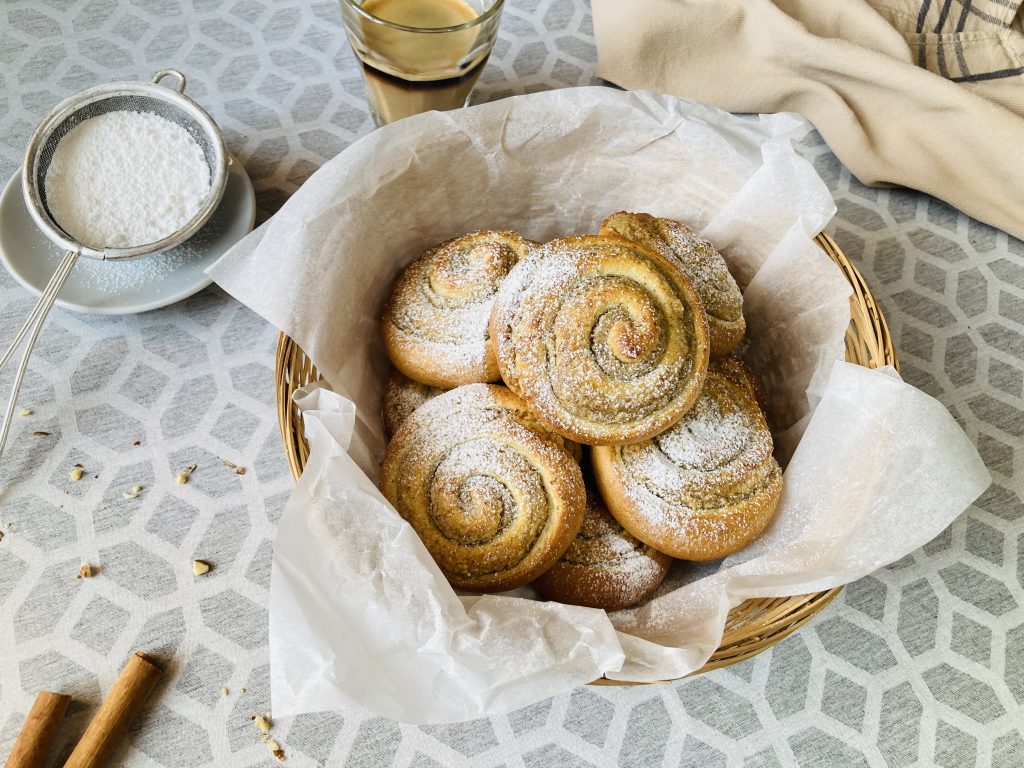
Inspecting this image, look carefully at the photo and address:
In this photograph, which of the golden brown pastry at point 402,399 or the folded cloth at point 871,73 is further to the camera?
the folded cloth at point 871,73

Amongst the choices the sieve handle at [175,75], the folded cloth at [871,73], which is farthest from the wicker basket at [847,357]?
the sieve handle at [175,75]

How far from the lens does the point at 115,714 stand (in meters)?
0.90

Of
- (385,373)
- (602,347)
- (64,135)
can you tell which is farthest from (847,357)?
(64,135)

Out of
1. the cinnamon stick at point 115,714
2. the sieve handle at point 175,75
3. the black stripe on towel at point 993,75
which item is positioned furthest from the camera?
the black stripe on towel at point 993,75

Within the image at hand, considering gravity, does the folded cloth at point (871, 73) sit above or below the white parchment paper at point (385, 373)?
above

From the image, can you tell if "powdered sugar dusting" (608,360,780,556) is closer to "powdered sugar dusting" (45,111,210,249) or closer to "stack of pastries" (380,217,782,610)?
"stack of pastries" (380,217,782,610)

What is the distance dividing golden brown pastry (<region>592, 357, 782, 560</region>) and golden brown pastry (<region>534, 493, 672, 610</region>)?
4cm

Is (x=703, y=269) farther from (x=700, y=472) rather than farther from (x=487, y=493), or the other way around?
(x=487, y=493)

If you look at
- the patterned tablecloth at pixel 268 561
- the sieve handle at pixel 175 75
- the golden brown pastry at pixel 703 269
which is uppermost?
the sieve handle at pixel 175 75

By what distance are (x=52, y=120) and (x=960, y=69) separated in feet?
4.42

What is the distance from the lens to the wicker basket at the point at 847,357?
0.84m

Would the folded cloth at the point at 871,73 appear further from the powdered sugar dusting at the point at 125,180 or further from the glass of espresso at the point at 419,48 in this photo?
the powdered sugar dusting at the point at 125,180

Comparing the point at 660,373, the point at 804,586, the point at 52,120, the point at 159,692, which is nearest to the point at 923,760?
the point at 804,586

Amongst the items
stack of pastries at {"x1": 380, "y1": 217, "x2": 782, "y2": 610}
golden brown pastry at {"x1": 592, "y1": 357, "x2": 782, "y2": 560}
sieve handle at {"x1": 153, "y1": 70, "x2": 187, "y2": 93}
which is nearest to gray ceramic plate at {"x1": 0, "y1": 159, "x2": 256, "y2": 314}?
sieve handle at {"x1": 153, "y1": 70, "x2": 187, "y2": 93}
